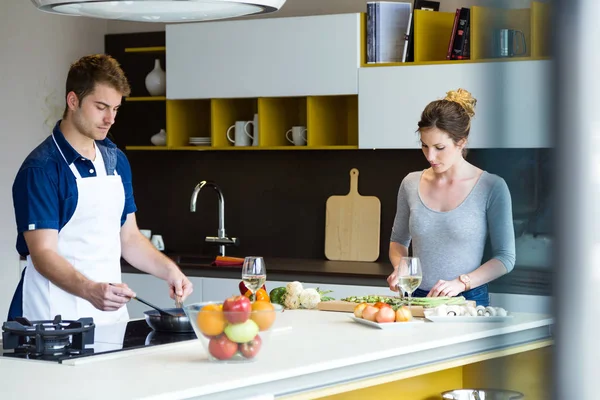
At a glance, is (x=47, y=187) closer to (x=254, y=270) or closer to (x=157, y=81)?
(x=254, y=270)

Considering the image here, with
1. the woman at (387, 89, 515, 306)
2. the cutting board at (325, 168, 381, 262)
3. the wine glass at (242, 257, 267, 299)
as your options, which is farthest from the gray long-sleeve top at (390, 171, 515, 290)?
the cutting board at (325, 168, 381, 262)

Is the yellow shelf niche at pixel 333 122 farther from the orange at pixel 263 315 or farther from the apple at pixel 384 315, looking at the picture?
the orange at pixel 263 315

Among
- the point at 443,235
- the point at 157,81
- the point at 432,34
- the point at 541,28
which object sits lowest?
the point at 443,235

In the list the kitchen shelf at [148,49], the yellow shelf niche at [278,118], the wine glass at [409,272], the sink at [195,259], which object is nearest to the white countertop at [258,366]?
the wine glass at [409,272]

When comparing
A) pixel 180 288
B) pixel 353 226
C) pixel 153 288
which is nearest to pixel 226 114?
pixel 353 226

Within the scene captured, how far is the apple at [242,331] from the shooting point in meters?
2.10

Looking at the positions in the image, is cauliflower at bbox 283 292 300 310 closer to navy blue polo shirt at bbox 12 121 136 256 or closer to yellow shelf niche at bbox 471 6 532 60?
navy blue polo shirt at bbox 12 121 136 256

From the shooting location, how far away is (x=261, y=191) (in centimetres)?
543

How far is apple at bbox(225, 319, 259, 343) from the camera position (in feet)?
6.89

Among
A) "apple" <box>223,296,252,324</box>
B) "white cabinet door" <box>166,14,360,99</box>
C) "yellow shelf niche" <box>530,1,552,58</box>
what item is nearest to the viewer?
"yellow shelf niche" <box>530,1,552,58</box>

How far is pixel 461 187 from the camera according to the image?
3197 millimetres

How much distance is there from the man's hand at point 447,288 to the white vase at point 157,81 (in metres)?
2.91

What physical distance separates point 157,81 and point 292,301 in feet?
8.70

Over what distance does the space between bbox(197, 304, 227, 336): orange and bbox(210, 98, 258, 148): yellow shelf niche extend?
314 centimetres
